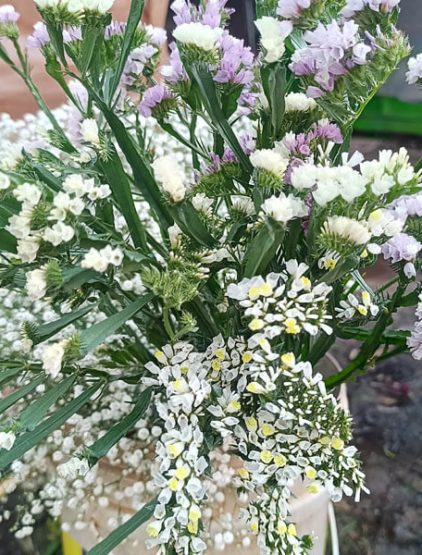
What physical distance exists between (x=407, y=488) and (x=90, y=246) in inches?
29.3

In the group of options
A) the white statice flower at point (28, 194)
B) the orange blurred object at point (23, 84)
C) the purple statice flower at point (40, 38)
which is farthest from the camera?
the orange blurred object at point (23, 84)

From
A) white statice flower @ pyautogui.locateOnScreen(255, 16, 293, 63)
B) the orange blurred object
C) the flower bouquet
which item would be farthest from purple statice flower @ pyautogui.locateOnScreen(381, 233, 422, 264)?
the orange blurred object

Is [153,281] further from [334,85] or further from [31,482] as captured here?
[31,482]

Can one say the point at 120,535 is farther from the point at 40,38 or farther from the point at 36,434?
the point at 40,38

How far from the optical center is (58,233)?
0.95 feet

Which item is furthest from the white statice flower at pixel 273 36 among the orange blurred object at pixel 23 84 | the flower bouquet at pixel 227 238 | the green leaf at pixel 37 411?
the orange blurred object at pixel 23 84

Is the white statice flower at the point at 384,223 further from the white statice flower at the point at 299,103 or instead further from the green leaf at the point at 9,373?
the green leaf at the point at 9,373

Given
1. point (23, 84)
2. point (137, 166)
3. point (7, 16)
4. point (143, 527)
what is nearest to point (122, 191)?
point (137, 166)

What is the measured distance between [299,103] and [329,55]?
0.04m

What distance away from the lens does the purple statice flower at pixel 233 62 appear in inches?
14.0

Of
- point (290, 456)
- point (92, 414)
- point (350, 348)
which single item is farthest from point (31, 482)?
point (350, 348)

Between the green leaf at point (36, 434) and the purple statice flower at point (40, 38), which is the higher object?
the purple statice flower at point (40, 38)

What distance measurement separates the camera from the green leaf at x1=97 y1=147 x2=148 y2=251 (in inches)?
14.4

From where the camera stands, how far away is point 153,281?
1.08 ft
